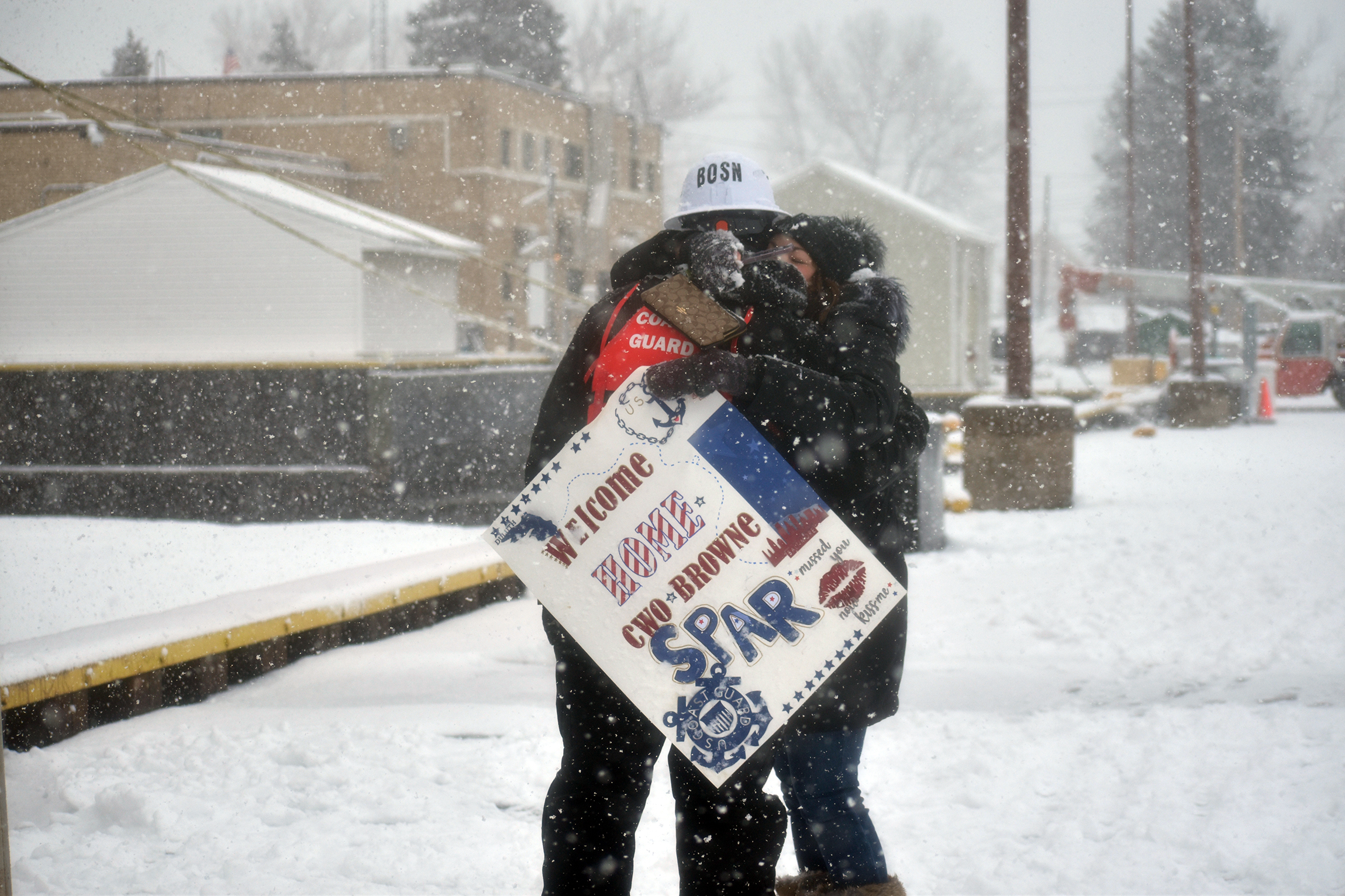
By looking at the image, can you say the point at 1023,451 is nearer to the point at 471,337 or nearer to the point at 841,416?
the point at 841,416

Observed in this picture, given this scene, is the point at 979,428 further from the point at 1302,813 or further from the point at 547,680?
the point at 1302,813

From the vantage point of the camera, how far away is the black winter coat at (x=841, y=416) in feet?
6.82

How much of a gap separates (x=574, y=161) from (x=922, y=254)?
1332 centimetres

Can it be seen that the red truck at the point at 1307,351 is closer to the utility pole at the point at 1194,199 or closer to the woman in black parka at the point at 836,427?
the utility pole at the point at 1194,199

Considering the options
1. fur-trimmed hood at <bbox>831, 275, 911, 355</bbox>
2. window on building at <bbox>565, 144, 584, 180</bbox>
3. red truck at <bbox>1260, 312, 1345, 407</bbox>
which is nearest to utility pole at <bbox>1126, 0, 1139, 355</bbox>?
red truck at <bbox>1260, 312, 1345, 407</bbox>

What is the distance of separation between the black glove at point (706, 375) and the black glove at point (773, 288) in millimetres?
122

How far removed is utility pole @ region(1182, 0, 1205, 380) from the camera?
17578mm

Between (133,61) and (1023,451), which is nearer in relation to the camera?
(1023,451)

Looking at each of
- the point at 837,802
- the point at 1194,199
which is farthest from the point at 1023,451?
the point at 1194,199

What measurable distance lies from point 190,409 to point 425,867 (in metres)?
8.03

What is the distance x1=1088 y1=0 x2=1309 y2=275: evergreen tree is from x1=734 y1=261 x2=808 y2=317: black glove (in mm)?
44073

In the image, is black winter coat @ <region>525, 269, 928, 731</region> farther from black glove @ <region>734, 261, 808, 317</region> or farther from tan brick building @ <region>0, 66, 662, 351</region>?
tan brick building @ <region>0, 66, 662, 351</region>

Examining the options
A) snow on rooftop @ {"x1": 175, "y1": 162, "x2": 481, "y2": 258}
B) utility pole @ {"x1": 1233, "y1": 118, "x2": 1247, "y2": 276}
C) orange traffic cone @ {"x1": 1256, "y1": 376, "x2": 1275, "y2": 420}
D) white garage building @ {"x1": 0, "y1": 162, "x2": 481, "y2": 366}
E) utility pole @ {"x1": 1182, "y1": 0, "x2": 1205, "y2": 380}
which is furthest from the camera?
utility pole @ {"x1": 1233, "y1": 118, "x2": 1247, "y2": 276}

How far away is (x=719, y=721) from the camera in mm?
2096
